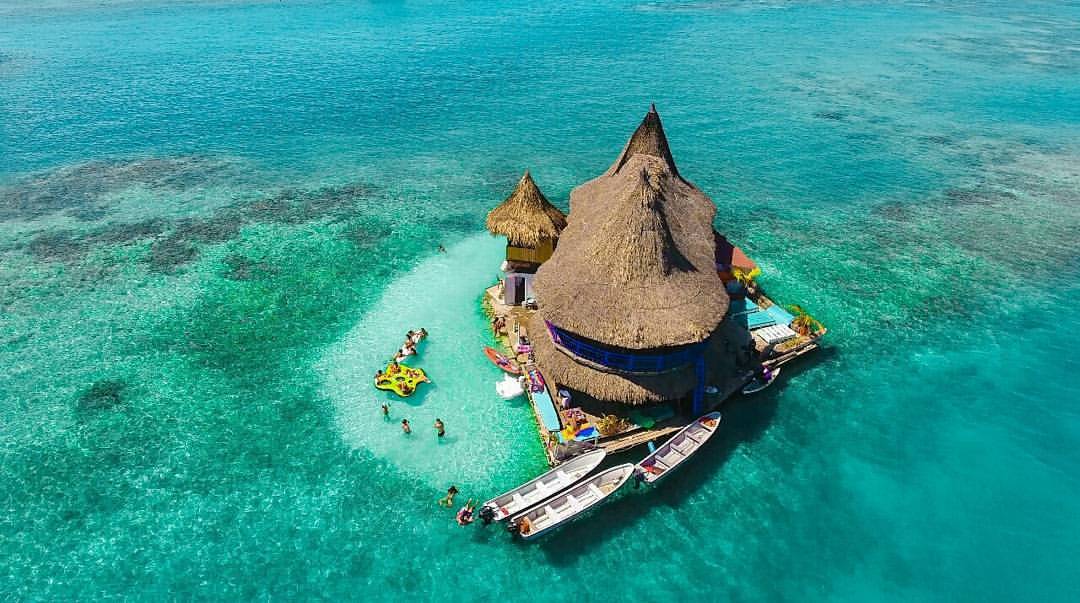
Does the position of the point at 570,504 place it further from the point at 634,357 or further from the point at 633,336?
the point at 633,336

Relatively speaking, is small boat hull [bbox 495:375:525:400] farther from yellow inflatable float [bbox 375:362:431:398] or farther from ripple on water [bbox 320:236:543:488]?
yellow inflatable float [bbox 375:362:431:398]

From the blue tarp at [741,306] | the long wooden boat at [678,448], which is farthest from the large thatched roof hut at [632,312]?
the blue tarp at [741,306]

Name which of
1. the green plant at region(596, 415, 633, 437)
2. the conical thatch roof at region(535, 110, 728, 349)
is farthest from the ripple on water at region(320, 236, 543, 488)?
the conical thatch roof at region(535, 110, 728, 349)

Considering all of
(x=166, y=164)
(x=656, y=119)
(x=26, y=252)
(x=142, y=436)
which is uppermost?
(x=656, y=119)

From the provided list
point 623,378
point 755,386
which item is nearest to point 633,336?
point 623,378

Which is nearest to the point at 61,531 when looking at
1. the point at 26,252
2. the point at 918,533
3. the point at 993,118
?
the point at 26,252

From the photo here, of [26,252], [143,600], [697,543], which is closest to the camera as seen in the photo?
[143,600]

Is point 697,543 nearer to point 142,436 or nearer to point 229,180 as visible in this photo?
point 142,436
